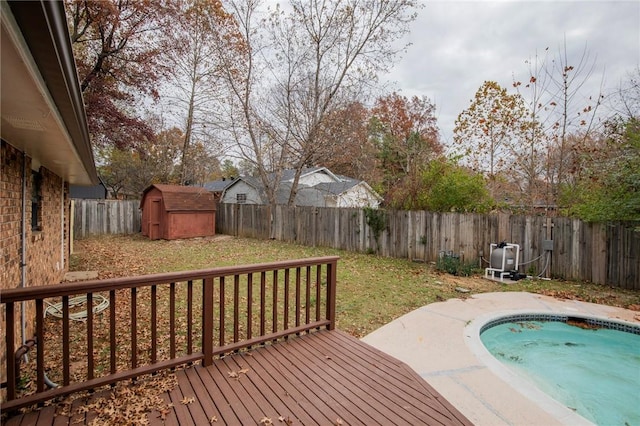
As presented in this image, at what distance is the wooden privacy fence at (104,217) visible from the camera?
14414 millimetres

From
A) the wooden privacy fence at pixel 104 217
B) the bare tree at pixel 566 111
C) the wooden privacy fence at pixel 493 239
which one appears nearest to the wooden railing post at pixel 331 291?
the wooden privacy fence at pixel 493 239

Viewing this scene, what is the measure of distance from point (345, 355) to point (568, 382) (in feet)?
9.88

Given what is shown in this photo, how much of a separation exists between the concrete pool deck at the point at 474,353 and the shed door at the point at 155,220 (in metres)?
12.3

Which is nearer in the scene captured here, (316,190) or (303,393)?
(303,393)

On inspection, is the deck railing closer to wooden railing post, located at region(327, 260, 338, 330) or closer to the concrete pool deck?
wooden railing post, located at region(327, 260, 338, 330)

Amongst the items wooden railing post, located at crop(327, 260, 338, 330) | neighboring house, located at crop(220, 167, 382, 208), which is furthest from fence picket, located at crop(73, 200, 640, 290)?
wooden railing post, located at crop(327, 260, 338, 330)

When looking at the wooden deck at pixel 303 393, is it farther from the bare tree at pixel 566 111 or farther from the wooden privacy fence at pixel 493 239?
the bare tree at pixel 566 111

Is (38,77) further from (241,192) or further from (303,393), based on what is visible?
(241,192)

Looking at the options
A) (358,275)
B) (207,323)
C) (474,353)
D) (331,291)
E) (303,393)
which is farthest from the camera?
(358,275)

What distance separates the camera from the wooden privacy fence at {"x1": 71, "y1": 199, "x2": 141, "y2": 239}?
47.3 feet

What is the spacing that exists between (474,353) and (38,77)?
4280 mm

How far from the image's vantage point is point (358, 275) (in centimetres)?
748

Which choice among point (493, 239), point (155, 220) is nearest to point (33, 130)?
point (493, 239)

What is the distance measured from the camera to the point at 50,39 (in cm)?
122
